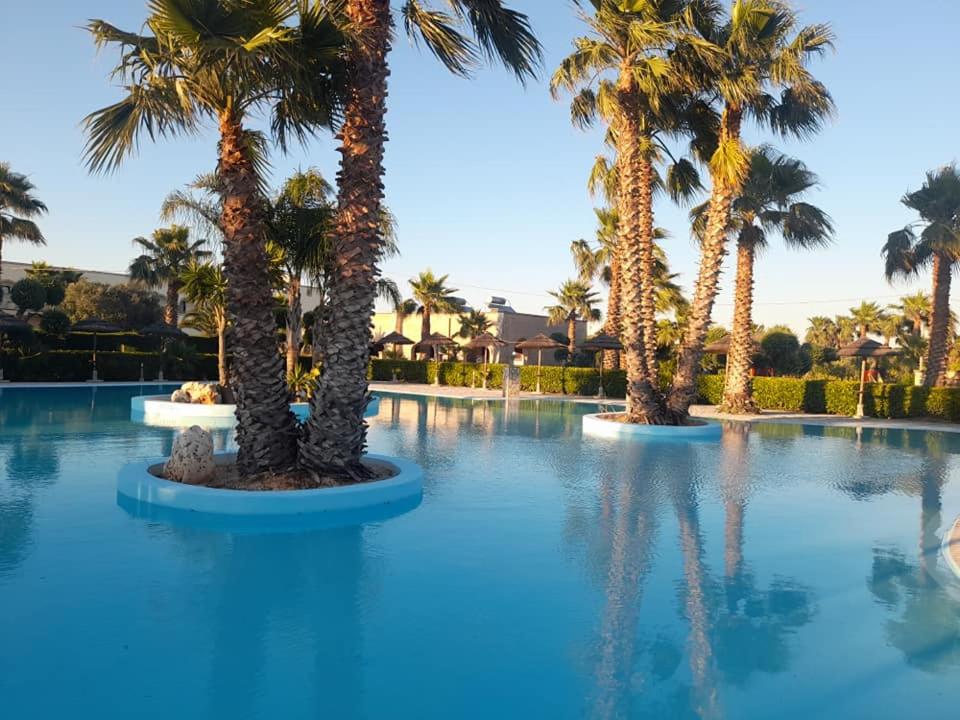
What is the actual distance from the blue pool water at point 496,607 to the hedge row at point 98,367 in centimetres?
1996

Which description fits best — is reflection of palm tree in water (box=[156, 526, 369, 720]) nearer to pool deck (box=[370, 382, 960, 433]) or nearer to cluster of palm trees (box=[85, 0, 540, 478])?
cluster of palm trees (box=[85, 0, 540, 478])

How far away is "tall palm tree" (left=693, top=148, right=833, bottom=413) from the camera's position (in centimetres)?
2225

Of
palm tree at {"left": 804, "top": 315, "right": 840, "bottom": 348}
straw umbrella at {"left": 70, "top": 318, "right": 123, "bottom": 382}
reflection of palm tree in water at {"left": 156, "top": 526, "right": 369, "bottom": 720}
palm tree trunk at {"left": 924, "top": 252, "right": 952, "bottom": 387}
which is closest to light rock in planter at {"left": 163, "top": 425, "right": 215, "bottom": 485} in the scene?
reflection of palm tree in water at {"left": 156, "top": 526, "right": 369, "bottom": 720}

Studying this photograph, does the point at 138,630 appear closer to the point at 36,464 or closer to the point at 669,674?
the point at 669,674

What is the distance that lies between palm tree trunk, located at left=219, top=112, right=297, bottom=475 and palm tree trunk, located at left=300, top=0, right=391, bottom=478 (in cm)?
44

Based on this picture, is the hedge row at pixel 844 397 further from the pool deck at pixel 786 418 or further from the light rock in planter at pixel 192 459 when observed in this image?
the light rock in planter at pixel 192 459

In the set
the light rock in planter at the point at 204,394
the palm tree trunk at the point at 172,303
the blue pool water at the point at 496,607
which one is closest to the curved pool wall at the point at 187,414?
the light rock in planter at the point at 204,394

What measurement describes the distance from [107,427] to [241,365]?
9019mm

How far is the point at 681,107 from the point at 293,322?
38.3 ft

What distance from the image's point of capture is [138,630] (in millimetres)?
4715

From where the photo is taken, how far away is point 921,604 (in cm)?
573

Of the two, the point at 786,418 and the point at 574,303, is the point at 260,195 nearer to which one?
the point at 786,418

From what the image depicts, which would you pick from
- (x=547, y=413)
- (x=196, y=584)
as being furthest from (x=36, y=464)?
(x=547, y=413)

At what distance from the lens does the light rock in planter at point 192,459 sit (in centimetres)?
863
